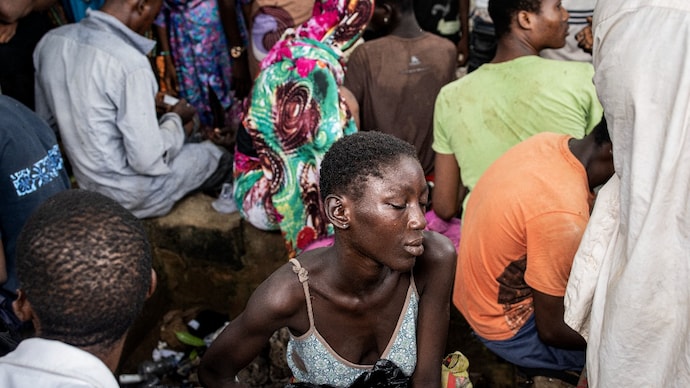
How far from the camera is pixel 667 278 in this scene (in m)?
1.48

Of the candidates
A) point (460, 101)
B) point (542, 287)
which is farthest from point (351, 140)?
point (460, 101)

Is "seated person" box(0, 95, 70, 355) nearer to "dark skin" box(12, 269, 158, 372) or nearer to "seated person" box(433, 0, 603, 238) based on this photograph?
"dark skin" box(12, 269, 158, 372)

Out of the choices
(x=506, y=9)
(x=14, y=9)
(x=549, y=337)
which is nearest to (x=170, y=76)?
(x=14, y=9)

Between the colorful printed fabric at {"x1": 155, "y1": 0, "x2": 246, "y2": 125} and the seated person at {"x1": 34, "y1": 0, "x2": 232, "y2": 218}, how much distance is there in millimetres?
913

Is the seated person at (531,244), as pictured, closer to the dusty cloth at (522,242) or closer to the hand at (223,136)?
the dusty cloth at (522,242)

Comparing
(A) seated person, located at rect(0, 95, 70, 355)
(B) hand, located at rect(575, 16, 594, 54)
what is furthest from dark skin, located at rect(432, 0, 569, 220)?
(A) seated person, located at rect(0, 95, 70, 355)

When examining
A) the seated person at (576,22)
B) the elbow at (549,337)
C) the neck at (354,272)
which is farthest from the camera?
the seated person at (576,22)

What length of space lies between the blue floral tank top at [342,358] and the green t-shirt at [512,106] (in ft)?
3.66

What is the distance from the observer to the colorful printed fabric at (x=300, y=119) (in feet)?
9.76

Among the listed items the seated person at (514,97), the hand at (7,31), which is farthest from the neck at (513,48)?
the hand at (7,31)

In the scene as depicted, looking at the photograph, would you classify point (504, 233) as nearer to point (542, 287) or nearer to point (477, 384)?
point (542, 287)

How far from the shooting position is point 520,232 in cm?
222

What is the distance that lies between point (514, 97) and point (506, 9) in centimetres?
43

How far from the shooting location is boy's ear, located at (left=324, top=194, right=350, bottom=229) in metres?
1.90
